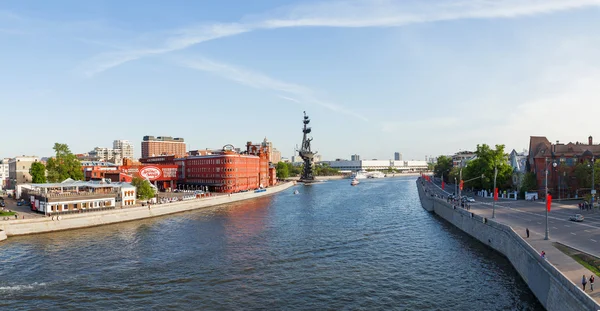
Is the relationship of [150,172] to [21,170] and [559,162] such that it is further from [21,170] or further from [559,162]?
[559,162]

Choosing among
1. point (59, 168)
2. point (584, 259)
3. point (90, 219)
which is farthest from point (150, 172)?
point (584, 259)

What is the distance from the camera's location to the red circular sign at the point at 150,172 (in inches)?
4880

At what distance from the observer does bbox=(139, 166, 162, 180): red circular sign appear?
407 ft

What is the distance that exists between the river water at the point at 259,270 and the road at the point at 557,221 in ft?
19.9

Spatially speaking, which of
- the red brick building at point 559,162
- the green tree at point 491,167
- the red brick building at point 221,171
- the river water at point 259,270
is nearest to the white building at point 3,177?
the red brick building at point 221,171

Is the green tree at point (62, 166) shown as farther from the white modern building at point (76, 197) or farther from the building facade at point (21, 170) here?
the building facade at point (21, 170)

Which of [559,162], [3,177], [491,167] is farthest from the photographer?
[3,177]

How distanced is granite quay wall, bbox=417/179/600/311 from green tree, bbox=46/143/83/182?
107 m

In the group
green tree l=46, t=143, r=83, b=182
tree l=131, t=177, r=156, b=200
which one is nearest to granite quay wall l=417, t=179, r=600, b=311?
tree l=131, t=177, r=156, b=200

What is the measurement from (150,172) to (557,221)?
113254 millimetres

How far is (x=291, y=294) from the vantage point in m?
35.2

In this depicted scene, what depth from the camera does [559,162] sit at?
3383 inches

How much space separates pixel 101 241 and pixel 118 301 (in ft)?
89.2

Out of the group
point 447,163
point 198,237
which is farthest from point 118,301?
point 447,163
